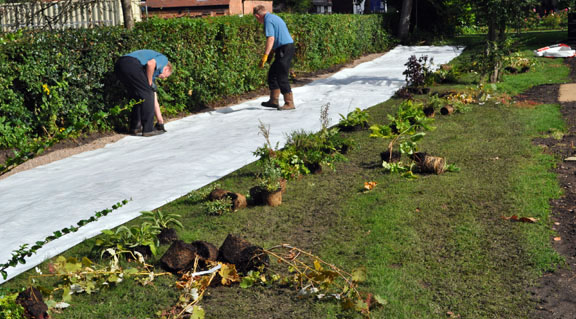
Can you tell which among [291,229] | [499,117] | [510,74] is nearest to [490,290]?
[291,229]

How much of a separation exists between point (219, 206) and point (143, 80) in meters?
3.84

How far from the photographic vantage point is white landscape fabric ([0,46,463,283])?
4.78 m

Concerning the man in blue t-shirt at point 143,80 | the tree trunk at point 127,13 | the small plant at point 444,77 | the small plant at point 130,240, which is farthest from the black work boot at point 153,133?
the small plant at point 444,77

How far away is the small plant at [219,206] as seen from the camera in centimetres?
484

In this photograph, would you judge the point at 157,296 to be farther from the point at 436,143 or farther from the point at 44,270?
the point at 436,143

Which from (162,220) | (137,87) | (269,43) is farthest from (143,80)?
(162,220)

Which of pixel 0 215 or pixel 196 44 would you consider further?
pixel 196 44

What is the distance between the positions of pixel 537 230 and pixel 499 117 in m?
4.53

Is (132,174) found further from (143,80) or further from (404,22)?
(404,22)

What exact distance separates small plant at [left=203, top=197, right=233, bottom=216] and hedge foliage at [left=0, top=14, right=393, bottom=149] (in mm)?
1140

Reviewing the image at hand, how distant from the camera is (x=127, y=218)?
193 inches

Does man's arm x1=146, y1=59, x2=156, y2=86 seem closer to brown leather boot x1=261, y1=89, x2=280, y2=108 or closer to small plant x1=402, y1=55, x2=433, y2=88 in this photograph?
brown leather boot x1=261, y1=89, x2=280, y2=108

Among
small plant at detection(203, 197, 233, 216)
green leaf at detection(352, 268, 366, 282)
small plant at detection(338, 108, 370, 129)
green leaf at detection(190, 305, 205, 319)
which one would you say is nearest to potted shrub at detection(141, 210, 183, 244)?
small plant at detection(203, 197, 233, 216)

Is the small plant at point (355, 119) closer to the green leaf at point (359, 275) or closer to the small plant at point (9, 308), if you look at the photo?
the green leaf at point (359, 275)
